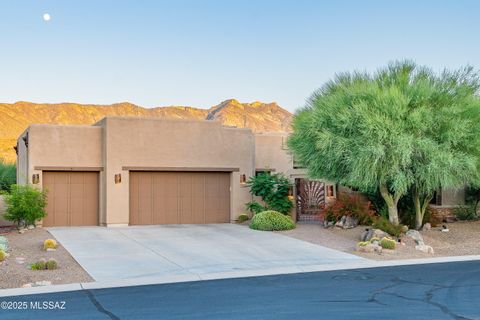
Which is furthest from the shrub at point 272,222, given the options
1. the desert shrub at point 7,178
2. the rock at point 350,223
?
the desert shrub at point 7,178

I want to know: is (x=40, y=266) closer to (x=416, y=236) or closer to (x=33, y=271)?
(x=33, y=271)

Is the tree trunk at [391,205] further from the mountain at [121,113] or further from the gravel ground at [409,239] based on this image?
the mountain at [121,113]

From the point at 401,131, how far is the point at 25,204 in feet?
40.1

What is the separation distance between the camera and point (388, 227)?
17641mm

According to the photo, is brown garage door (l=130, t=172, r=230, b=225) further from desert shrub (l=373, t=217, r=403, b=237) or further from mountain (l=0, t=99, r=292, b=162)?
mountain (l=0, t=99, r=292, b=162)

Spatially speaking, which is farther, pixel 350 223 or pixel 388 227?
pixel 350 223

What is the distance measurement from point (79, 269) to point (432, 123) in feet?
34.3

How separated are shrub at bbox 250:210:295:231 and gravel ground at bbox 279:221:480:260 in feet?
1.30

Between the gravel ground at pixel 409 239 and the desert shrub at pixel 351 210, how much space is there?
1.20 ft

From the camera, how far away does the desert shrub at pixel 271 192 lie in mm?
22328

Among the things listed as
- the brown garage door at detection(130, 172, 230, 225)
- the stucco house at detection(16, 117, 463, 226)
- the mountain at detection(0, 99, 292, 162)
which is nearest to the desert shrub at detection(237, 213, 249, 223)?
the stucco house at detection(16, 117, 463, 226)

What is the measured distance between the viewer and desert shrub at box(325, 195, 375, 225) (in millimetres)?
A: 19719

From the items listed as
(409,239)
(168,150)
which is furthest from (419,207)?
(168,150)

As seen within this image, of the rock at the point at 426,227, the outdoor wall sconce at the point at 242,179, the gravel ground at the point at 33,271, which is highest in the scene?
the outdoor wall sconce at the point at 242,179
